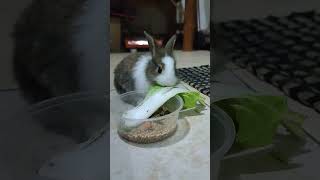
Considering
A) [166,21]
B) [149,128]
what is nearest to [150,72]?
[149,128]

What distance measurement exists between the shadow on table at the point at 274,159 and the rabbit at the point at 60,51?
161 mm

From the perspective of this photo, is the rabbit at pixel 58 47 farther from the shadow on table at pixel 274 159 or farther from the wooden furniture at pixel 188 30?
the wooden furniture at pixel 188 30

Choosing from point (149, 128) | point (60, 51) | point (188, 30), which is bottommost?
point (149, 128)

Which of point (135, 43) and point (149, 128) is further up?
point (135, 43)

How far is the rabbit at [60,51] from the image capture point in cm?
31

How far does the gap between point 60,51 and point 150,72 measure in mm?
599

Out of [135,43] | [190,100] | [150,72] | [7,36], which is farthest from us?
[135,43]

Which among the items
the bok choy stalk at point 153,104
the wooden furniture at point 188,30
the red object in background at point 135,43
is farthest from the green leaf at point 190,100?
the wooden furniture at point 188,30

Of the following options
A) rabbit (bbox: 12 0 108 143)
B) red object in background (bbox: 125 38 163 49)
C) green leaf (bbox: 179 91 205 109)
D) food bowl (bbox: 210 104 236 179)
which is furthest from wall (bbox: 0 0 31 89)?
red object in background (bbox: 125 38 163 49)

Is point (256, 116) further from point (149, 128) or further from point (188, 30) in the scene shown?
point (188, 30)

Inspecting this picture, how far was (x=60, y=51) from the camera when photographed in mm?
327

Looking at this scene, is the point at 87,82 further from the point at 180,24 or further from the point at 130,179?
the point at 180,24

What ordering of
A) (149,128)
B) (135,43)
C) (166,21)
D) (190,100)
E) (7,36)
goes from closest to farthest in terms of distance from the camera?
(7,36)
(149,128)
(190,100)
(135,43)
(166,21)

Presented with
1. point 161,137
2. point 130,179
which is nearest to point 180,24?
point 161,137
